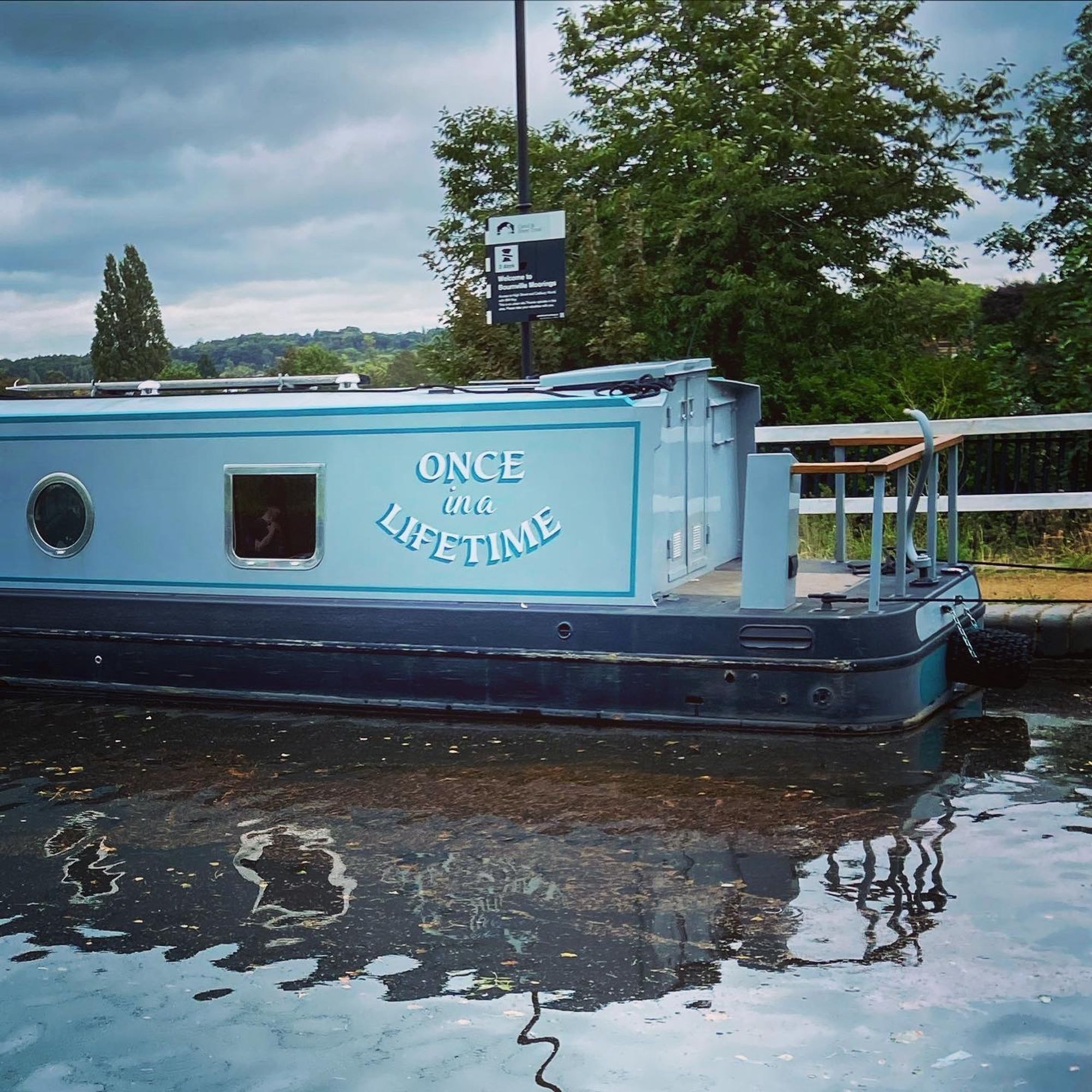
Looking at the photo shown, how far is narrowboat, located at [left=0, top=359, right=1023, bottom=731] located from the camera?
7652mm

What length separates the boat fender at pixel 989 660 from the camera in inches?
313

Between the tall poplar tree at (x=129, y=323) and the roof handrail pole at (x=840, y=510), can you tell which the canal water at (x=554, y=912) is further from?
the tall poplar tree at (x=129, y=323)

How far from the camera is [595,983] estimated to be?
4434 millimetres

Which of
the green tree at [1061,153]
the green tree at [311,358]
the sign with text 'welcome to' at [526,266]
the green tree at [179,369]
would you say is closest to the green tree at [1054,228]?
the green tree at [1061,153]

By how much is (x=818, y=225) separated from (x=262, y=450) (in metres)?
11.7

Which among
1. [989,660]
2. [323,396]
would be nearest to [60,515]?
[323,396]

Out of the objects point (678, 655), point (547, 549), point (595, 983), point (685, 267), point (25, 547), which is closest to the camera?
point (595, 983)

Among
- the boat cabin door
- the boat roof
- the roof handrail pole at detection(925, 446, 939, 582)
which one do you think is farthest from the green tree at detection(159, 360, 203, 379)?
the roof handrail pole at detection(925, 446, 939, 582)

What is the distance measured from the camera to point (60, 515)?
32.2 feet

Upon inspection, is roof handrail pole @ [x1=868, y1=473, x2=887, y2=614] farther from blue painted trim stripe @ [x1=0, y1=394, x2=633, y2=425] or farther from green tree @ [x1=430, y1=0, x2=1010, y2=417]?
green tree @ [x1=430, y1=0, x2=1010, y2=417]

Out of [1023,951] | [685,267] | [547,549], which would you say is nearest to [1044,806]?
[1023,951]

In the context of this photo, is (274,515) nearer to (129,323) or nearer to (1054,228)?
(1054,228)

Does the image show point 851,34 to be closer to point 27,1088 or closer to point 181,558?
point 181,558

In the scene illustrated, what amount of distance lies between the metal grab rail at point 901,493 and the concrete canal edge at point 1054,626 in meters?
0.69
